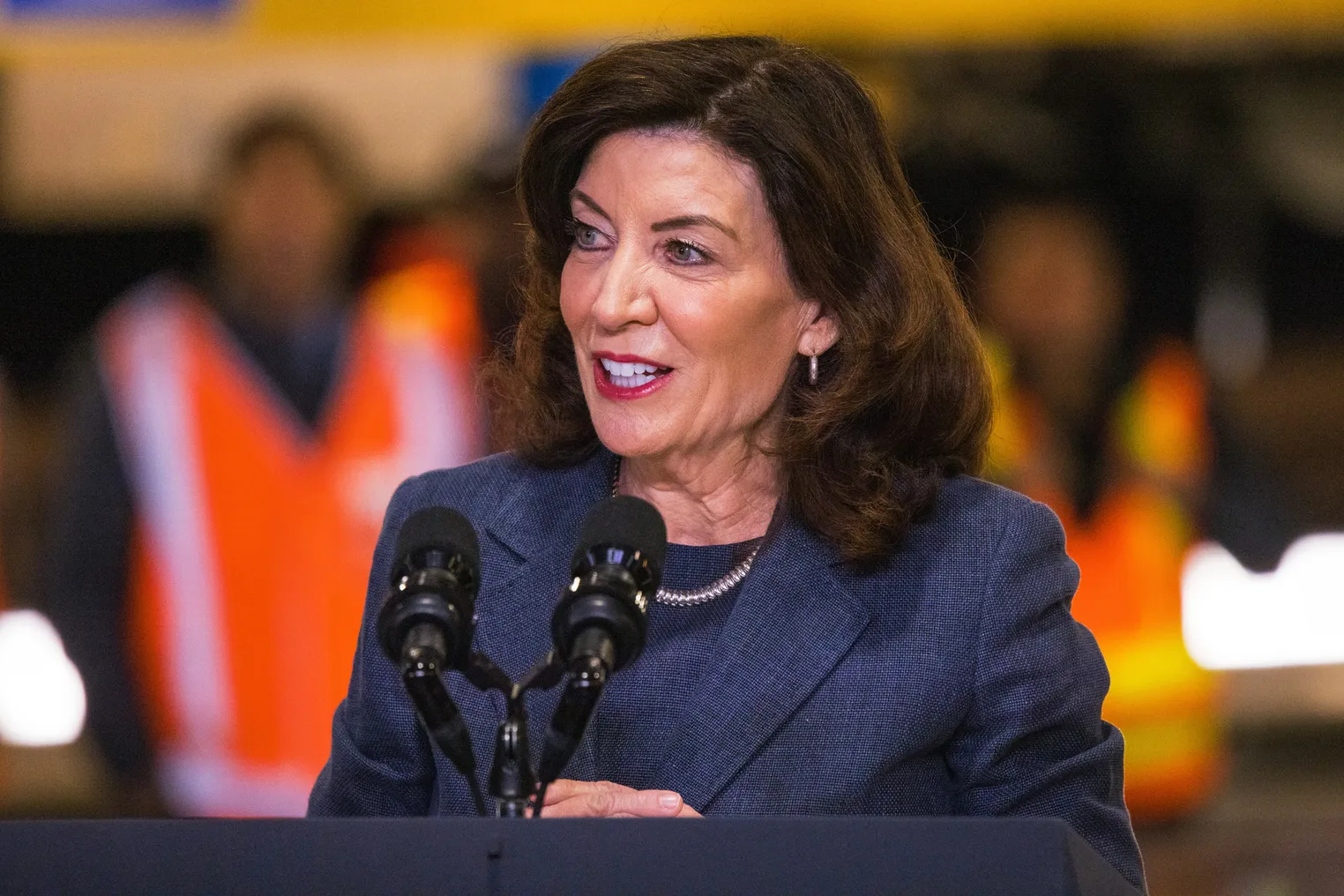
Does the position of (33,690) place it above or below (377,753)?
above

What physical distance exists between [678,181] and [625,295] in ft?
0.46

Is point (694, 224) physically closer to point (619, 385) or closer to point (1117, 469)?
point (619, 385)

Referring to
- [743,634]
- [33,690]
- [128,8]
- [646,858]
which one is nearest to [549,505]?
[743,634]

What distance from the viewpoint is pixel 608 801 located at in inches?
69.6

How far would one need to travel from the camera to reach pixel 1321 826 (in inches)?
192

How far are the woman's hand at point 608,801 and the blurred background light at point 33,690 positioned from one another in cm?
281

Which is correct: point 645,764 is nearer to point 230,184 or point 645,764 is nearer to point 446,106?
point 230,184

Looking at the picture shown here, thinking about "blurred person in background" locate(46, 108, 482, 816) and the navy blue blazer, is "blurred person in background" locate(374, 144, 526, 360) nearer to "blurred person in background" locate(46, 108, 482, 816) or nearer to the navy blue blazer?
"blurred person in background" locate(46, 108, 482, 816)

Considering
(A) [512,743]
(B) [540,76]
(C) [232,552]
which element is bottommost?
(A) [512,743]

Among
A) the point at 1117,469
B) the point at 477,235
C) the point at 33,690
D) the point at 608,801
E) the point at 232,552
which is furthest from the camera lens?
the point at 33,690

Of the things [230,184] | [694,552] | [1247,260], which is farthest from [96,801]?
[1247,260]

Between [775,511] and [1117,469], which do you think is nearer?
[775,511]

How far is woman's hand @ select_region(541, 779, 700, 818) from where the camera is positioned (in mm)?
1737

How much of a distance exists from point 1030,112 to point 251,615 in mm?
2903
